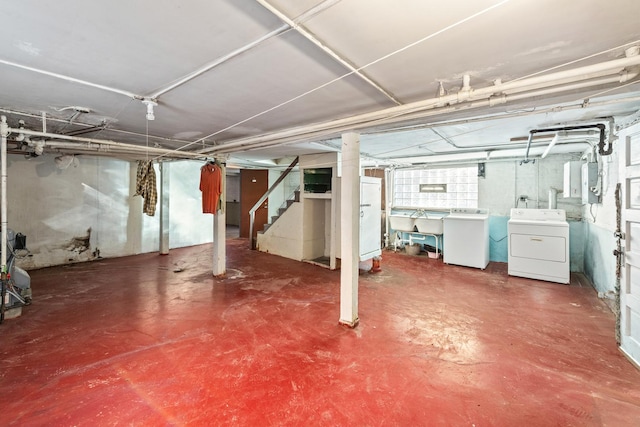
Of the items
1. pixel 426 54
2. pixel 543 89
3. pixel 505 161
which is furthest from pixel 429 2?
pixel 505 161

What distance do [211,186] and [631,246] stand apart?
492 centimetres

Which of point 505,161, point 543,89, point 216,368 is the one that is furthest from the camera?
point 505,161

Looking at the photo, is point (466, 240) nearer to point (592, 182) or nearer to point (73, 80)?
point (592, 182)

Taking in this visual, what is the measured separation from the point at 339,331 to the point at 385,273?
237cm

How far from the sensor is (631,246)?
7.68ft

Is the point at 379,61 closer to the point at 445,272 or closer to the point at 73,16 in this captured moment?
the point at 73,16

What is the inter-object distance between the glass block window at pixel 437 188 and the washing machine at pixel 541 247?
62.2 inches

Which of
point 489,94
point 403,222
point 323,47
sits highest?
point 323,47

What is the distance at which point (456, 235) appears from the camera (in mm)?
5527

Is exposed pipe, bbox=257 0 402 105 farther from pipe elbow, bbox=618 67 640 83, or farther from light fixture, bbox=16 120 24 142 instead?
light fixture, bbox=16 120 24 142

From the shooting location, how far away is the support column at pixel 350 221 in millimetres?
2916

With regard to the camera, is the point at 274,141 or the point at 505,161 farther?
the point at 505,161

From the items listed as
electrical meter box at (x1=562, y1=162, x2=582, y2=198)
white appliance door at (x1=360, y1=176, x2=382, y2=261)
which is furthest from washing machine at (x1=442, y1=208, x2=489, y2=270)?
white appliance door at (x1=360, y1=176, x2=382, y2=261)

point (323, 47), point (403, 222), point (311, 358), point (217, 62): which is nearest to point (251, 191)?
point (403, 222)
